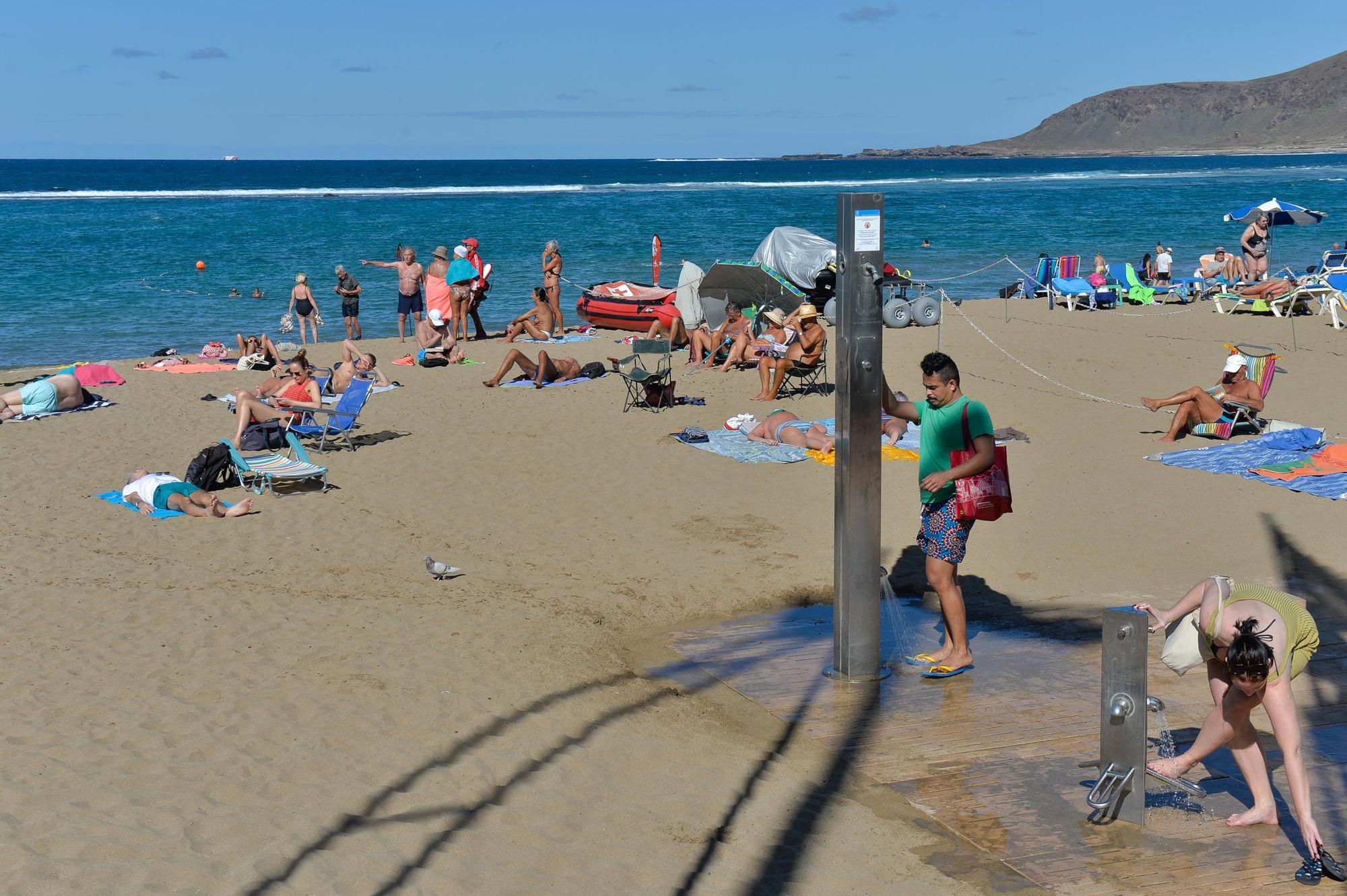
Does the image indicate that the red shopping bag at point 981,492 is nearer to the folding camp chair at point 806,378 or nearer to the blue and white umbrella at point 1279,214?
the folding camp chair at point 806,378

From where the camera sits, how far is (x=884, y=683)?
583 centimetres

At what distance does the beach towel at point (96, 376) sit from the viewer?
14.5 metres

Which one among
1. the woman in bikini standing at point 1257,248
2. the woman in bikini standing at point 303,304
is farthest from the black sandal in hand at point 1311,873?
the woman in bikini standing at point 1257,248


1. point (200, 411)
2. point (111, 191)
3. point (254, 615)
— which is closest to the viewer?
point (254, 615)

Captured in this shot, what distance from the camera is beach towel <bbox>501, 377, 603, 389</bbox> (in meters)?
14.0

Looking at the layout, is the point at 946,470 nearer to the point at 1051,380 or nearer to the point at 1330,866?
the point at 1330,866

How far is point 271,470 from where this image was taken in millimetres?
9500

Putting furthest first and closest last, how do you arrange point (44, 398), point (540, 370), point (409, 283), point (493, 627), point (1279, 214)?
point (1279, 214) → point (409, 283) → point (540, 370) → point (44, 398) → point (493, 627)

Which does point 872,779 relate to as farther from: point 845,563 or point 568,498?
point 568,498

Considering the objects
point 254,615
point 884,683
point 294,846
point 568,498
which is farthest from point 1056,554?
point 294,846

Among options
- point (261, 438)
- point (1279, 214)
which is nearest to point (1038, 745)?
point (261, 438)

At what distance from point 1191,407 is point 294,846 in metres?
8.99

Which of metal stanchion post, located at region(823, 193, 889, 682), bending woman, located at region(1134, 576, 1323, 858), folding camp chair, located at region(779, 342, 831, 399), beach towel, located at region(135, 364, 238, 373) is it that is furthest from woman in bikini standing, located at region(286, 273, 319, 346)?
bending woman, located at region(1134, 576, 1323, 858)

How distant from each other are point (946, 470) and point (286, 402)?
751 centimetres
